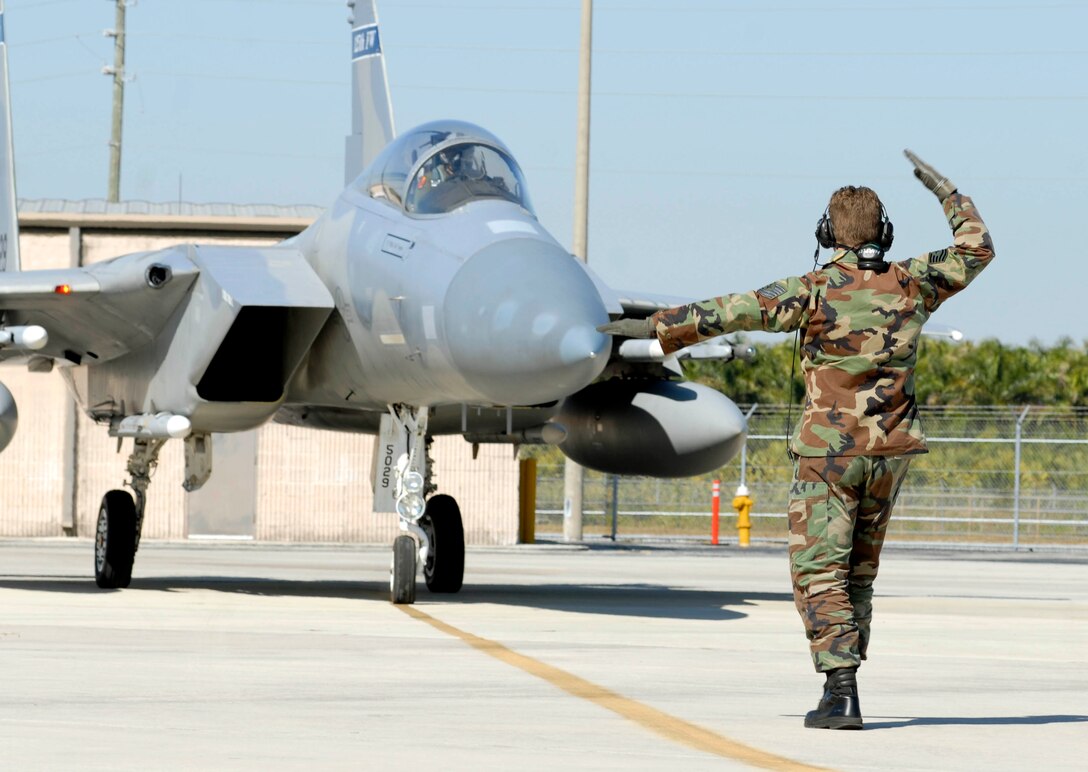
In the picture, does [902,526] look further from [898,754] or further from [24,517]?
[898,754]

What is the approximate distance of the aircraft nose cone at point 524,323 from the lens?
34.0ft

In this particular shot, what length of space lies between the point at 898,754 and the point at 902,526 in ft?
94.9

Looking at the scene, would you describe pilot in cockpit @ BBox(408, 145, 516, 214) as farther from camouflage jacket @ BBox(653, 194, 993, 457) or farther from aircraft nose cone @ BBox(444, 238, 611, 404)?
camouflage jacket @ BBox(653, 194, 993, 457)

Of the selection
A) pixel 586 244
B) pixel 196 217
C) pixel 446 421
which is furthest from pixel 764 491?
pixel 446 421

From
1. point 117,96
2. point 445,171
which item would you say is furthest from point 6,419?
point 117,96

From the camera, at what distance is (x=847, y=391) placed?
655cm

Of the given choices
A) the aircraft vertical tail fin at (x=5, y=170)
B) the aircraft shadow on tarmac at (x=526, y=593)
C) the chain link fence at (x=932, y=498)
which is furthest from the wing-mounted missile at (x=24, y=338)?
the chain link fence at (x=932, y=498)

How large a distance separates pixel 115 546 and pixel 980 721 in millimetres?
9646

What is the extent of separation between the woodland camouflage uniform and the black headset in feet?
0.12

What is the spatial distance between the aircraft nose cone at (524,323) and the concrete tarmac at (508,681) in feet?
4.74

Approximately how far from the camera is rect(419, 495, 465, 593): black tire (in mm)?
13930

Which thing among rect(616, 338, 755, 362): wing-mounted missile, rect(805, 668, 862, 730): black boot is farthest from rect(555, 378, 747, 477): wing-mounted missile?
rect(805, 668, 862, 730): black boot

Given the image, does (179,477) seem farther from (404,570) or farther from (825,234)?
(825,234)

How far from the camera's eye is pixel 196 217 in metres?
27.6
